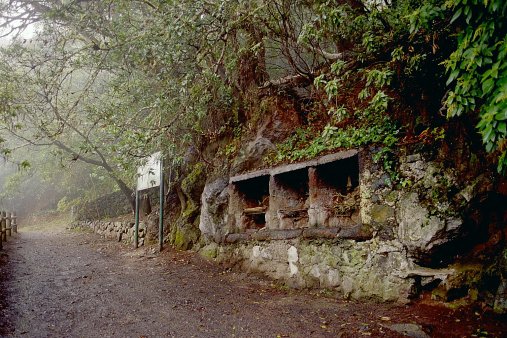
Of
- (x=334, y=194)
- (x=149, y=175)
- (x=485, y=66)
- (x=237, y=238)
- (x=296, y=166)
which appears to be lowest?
(x=237, y=238)

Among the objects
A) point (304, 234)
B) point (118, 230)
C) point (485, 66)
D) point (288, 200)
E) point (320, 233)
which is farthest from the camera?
point (118, 230)

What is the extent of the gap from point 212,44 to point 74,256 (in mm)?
7046

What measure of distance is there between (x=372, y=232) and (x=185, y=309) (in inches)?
114

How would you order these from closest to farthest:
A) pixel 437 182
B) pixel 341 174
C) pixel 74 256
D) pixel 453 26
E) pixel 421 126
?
1. pixel 453 26
2. pixel 437 182
3. pixel 421 126
4. pixel 341 174
5. pixel 74 256

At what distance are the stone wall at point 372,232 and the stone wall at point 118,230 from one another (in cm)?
464

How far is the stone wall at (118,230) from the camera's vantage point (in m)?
10.6

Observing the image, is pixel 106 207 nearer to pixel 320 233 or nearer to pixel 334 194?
pixel 334 194

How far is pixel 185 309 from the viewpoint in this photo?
4859 millimetres

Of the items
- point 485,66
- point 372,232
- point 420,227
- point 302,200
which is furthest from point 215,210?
point 485,66

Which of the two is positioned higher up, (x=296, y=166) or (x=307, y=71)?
(x=307, y=71)

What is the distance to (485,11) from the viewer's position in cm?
275

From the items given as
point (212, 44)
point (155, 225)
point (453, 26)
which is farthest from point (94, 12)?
point (453, 26)

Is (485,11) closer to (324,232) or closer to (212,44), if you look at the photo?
(324,232)

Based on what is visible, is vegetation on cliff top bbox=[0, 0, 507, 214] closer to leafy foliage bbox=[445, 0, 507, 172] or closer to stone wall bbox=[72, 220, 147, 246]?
leafy foliage bbox=[445, 0, 507, 172]
